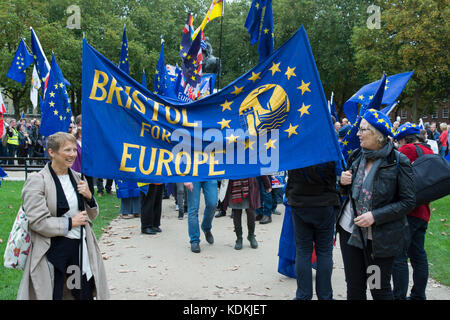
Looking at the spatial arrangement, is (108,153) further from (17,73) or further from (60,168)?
(17,73)

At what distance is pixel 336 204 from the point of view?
4512 mm

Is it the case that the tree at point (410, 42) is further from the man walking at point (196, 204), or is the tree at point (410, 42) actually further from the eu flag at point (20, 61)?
the man walking at point (196, 204)

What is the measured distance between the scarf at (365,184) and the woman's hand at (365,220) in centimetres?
9

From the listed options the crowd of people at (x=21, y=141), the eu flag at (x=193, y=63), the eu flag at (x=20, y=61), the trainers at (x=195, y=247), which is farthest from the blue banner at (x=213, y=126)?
the crowd of people at (x=21, y=141)

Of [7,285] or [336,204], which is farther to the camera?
[7,285]

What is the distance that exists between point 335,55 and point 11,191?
96.3 feet

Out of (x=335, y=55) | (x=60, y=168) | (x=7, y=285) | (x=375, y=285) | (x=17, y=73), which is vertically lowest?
(x=7, y=285)

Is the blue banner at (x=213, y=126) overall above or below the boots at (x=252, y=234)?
above

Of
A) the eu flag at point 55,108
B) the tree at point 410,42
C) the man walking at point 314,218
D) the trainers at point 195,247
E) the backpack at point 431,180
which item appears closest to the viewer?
the man walking at point 314,218

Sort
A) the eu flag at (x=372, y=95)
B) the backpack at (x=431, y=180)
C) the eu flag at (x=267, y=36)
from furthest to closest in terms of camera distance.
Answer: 1. the eu flag at (x=372, y=95)
2. the eu flag at (x=267, y=36)
3. the backpack at (x=431, y=180)

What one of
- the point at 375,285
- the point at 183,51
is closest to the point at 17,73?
the point at 183,51

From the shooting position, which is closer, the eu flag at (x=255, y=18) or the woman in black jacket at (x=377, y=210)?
the woman in black jacket at (x=377, y=210)

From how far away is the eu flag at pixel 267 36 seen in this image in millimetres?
4781

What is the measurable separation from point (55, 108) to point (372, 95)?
4.47 meters
